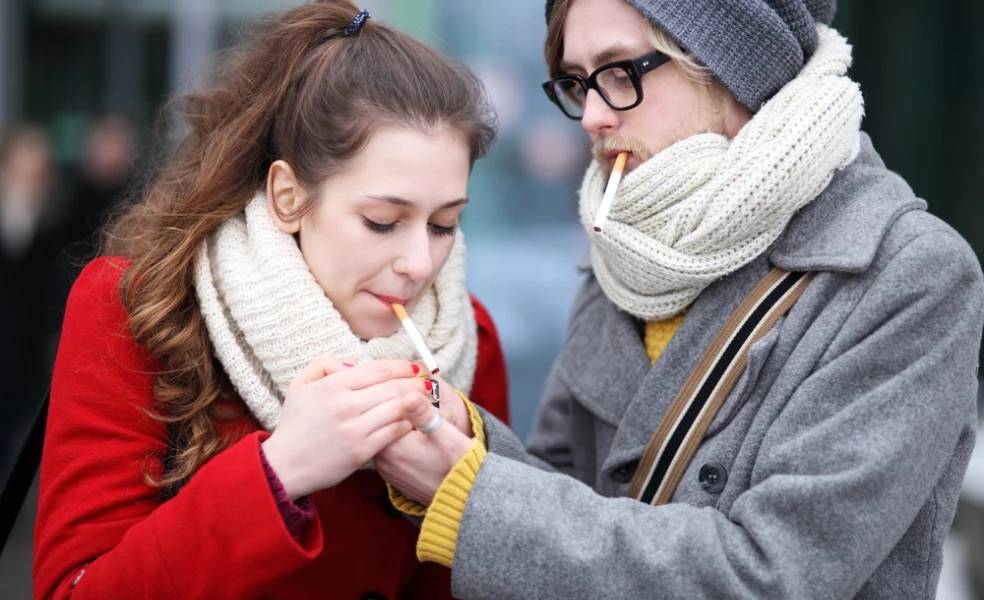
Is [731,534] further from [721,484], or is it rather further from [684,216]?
[684,216]

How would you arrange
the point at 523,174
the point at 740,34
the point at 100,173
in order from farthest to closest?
the point at 100,173 → the point at 523,174 → the point at 740,34

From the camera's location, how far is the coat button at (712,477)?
186 cm

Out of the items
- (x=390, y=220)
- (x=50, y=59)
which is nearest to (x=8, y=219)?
(x=50, y=59)

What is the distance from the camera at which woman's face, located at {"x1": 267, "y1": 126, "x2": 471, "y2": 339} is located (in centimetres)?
191

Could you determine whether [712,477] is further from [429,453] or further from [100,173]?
[100,173]

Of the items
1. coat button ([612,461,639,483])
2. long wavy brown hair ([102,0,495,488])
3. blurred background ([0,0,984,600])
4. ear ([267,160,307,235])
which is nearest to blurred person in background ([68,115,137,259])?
blurred background ([0,0,984,600])

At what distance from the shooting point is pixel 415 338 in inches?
75.4

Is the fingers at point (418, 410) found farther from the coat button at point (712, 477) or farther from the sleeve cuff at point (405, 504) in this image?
the coat button at point (712, 477)

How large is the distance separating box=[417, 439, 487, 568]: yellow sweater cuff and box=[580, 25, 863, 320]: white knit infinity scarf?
61 cm

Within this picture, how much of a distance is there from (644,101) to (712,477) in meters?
0.81

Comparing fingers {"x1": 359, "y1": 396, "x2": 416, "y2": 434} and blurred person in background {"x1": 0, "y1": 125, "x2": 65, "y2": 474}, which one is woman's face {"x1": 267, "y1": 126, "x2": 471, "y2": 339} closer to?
fingers {"x1": 359, "y1": 396, "x2": 416, "y2": 434}

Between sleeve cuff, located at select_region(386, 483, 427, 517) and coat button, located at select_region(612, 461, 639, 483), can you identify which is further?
coat button, located at select_region(612, 461, 639, 483)

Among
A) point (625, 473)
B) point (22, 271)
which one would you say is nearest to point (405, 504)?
point (625, 473)

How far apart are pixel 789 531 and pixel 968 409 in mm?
451
